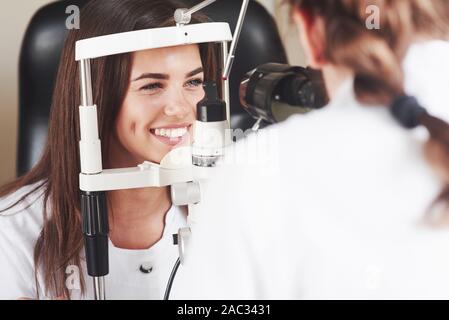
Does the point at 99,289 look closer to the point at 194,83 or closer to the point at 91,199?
the point at 91,199

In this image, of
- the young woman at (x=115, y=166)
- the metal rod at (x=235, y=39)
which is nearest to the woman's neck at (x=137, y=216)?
the young woman at (x=115, y=166)

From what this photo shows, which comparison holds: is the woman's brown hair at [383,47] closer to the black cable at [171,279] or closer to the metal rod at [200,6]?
the metal rod at [200,6]

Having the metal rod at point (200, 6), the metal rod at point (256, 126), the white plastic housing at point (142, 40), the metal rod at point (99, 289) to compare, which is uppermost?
the metal rod at point (200, 6)

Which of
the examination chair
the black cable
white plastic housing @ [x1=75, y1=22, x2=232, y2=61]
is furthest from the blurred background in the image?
the black cable

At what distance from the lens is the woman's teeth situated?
973mm

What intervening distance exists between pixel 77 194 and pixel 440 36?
2.04 feet

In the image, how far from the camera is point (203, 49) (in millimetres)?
950

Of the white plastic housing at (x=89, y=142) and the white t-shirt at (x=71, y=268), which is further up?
the white plastic housing at (x=89, y=142)

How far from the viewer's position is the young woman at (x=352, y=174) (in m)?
0.93

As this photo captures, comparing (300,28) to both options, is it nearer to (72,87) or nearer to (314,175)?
(314,175)

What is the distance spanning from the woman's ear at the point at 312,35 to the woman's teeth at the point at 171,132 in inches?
8.8

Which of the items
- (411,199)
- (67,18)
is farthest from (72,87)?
(411,199)

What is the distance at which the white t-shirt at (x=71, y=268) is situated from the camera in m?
1.00

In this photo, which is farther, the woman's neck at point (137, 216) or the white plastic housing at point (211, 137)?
the woman's neck at point (137, 216)
